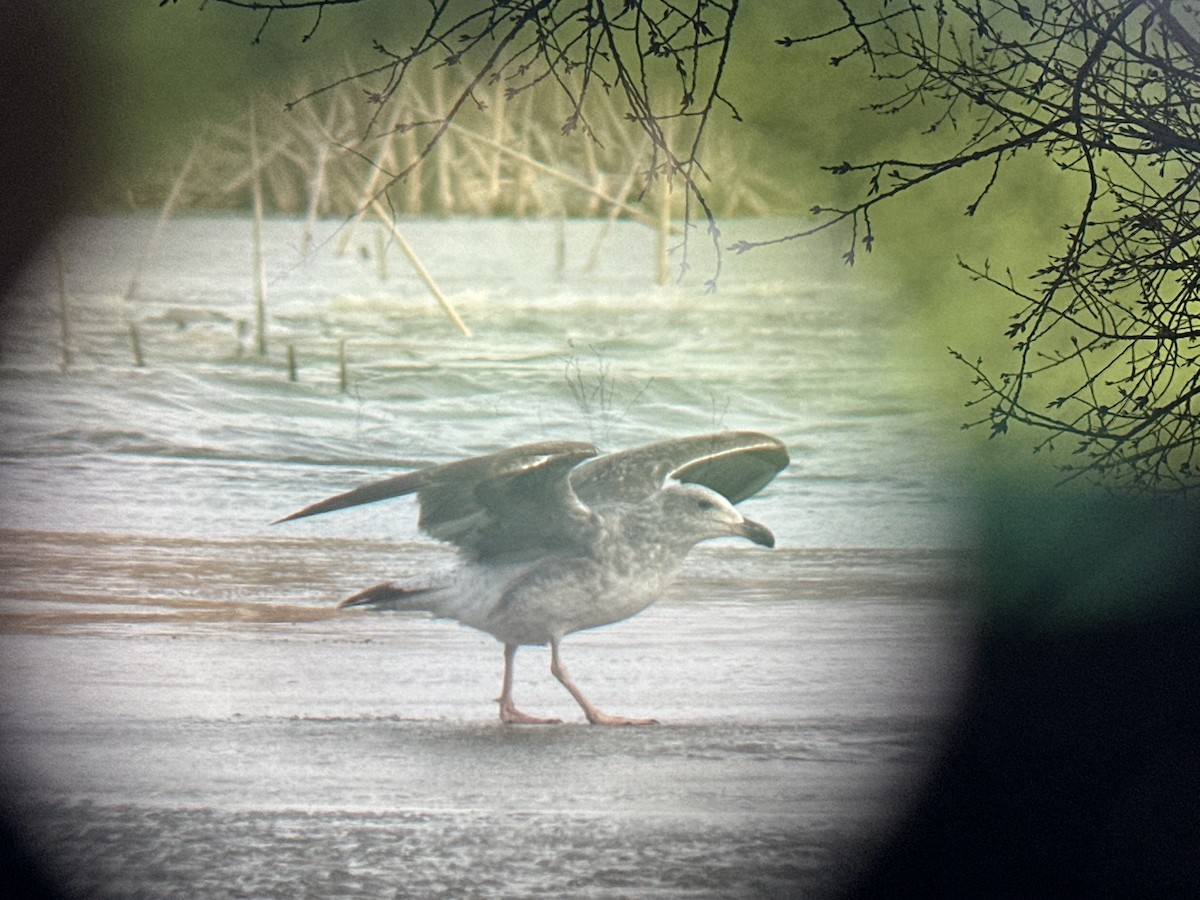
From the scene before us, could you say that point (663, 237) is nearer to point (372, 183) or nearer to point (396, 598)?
point (372, 183)

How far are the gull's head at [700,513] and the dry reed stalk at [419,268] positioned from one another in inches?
22.0

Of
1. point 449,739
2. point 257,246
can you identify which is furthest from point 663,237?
point 449,739

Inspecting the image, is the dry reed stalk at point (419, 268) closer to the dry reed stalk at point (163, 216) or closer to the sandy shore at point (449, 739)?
the dry reed stalk at point (163, 216)

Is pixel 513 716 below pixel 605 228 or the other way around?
below

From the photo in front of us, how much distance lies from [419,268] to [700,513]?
0.75 metres

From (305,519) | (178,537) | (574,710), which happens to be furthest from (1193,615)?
(178,537)

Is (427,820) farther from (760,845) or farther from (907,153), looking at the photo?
(907,153)

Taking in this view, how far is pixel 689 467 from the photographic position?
2.81 meters

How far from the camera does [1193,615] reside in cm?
309

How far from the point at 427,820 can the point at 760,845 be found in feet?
2.03

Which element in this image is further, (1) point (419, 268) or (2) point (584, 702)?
(1) point (419, 268)

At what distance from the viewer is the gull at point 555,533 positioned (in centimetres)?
271

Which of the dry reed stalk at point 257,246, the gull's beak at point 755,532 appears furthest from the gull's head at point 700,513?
the dry reed stalk at point 257,246

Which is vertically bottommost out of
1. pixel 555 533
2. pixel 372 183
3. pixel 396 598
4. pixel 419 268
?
pixel 396 598
